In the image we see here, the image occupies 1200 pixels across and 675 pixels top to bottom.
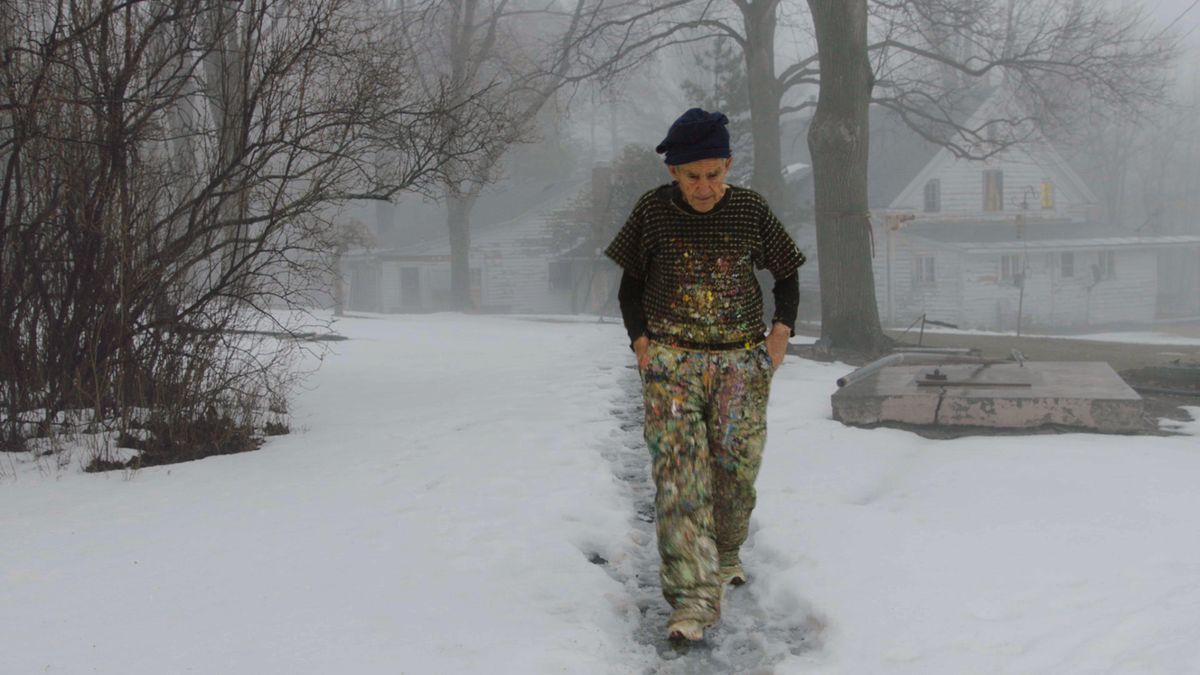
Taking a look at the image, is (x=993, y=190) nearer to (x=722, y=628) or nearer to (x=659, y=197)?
(x=659, y=197)

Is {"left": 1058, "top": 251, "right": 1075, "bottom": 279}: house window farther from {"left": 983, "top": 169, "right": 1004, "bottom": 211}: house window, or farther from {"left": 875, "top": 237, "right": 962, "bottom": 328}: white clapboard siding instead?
{"left": 875, "top": 237, "right": 962, "bottom": 328}: white clapboard siding

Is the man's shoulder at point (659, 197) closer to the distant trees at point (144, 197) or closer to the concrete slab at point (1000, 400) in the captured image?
the distant trees at point (144, 197)

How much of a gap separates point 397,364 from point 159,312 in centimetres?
725

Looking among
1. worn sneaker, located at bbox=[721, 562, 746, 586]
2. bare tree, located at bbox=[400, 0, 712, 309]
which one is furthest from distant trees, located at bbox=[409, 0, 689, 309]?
worn sneaker, located at bbox=[721, 562, 746, 586]

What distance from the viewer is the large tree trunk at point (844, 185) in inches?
579

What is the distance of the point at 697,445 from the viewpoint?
181 inches

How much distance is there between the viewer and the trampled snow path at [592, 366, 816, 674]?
421 cm

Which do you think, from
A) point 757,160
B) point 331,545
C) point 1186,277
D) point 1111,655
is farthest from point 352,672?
point 1186,277

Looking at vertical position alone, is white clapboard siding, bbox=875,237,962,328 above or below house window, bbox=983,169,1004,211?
below

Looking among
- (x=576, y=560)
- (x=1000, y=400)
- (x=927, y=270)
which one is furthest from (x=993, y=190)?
(x=576, y=560)

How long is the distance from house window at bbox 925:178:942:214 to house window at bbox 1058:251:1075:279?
15.5ft

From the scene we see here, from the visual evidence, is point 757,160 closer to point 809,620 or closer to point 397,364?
point 397,364

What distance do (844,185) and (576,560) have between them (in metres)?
10.3

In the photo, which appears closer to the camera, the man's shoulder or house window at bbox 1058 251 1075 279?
the man's shoulder
